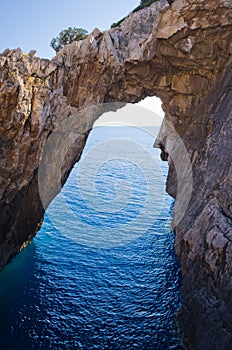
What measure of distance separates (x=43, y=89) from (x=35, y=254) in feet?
48.6

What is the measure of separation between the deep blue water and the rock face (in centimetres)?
211

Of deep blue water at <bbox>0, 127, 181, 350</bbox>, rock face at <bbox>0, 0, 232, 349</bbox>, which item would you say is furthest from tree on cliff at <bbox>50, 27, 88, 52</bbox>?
deep blue water at <bbox>0, 127, 181, 350</bbox>

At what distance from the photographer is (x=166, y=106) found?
3183 centimetres

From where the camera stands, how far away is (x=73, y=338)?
683 inches

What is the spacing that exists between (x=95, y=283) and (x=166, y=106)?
19770 millimetres

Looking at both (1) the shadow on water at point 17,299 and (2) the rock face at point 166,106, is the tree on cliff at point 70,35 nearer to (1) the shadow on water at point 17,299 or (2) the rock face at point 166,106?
(2) the rock face at point 166,106

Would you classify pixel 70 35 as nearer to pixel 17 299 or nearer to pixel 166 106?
pixel 166 106

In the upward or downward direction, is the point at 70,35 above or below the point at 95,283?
above

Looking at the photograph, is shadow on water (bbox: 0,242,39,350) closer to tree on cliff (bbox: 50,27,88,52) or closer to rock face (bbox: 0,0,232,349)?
rock face (bbox: 0,0,232,349)

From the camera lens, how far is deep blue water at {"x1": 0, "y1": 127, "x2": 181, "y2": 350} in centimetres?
1762

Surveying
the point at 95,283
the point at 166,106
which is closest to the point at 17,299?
the point at 95,283

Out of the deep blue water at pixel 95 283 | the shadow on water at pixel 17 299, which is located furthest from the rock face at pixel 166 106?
the deep blue water at pixel 95 283

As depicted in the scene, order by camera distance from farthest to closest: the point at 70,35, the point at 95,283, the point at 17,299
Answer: the point at 70,35 < the point at 95,283 < the point at 17,299

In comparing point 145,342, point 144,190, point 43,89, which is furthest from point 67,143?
point 144,190
